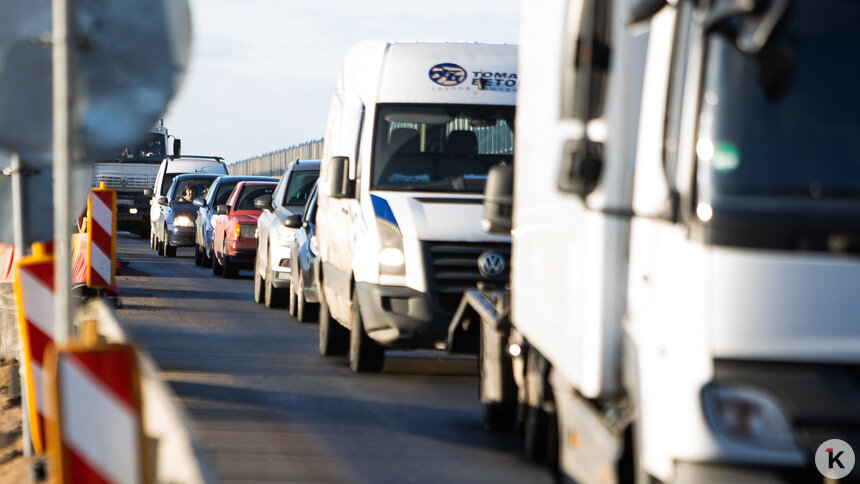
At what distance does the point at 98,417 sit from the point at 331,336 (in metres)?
8.87

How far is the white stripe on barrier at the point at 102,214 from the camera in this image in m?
13.7

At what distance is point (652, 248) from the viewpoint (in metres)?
4.93

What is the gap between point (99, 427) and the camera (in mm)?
4359

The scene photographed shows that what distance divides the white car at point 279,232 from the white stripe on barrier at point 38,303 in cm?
1134

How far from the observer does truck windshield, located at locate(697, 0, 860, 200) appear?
14.8ft

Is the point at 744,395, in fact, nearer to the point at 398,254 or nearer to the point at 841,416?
the point at 841,416

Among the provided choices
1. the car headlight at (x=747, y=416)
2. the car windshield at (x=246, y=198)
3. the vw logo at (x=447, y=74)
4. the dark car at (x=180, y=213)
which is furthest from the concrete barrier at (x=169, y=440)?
the dark car at (x=180, y=213)

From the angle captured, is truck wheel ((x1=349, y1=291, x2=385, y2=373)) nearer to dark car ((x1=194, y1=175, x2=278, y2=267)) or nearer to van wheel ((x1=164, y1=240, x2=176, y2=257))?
dark car ((x1=194, y1=175, x2=278, y2=267))

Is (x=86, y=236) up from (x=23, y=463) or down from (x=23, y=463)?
up

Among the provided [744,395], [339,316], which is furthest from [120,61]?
[339,316]

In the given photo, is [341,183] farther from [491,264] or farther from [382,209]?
[491,264]

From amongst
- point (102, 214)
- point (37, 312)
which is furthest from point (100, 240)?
point (37, 312)

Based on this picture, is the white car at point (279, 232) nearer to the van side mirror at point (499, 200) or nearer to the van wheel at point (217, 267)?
the van wheel at point (217, 267)

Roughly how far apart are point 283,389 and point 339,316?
1.52 m
